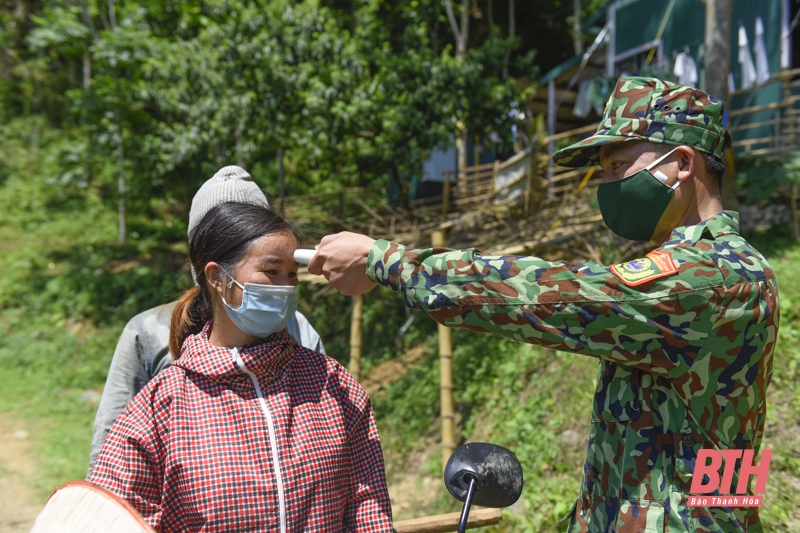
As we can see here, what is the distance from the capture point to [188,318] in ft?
7.03

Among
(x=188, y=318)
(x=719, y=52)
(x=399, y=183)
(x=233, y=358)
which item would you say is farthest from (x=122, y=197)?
(x=233, y=358)

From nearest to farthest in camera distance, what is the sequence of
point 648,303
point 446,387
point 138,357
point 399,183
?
point 648,303 → point 138,357 → point 446,387 → point 399,183

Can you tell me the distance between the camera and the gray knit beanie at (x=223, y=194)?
84.2 inches

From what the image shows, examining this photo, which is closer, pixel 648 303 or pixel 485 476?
pixel 648 303

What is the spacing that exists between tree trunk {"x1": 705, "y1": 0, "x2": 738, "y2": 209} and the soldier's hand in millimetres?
6383

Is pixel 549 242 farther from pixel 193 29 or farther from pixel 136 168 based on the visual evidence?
pixel 136 168

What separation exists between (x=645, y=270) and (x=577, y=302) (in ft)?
0.57

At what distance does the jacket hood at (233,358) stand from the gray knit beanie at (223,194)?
489 millimetres

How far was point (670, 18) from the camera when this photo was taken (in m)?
10.5

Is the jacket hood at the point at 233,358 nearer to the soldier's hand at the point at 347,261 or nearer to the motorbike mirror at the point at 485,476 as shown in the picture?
the soldier's hand at the point at 347,261

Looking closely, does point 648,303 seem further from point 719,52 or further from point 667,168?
point 719,52

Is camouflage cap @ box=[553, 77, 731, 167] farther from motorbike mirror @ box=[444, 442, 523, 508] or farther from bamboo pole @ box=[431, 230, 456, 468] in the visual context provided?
bamboo pole @ box=[431, 230, 456, 468]

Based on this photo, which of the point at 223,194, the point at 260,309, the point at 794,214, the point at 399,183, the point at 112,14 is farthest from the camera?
the point at 112,14

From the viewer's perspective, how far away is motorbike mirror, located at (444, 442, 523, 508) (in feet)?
5.54
